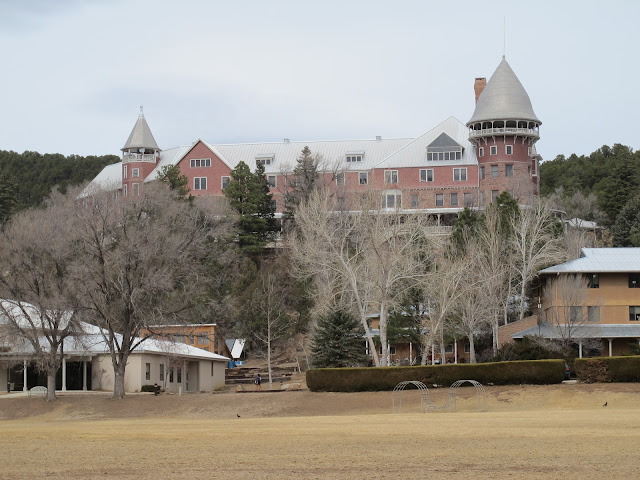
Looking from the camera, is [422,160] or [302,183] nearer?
[302,183]

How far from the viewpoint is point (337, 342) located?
54375 mm

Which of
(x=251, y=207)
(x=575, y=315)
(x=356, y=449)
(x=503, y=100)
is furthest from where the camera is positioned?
(x=503, y=100)

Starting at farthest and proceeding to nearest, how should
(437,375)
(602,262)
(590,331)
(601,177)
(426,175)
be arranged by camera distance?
1. (601,177)
2. (426,175)
3. (602,262)
4. (590,331)
5. (437,375)

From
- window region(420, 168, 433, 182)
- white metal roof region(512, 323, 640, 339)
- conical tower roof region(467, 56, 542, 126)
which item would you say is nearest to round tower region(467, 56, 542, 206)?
conical tower roof region(467, 56, 542, 126)

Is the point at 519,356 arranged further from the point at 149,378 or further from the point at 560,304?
the point at 149,378

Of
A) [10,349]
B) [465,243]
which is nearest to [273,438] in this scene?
[10,349]

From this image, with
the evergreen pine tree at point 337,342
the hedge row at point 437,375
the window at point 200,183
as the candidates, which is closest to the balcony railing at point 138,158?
the window at point 200,183

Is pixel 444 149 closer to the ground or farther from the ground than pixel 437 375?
farther from the ground

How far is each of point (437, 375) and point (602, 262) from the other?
20.0 m

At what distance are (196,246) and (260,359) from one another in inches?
974

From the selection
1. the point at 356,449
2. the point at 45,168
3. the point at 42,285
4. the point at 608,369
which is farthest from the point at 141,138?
the point at 356,449

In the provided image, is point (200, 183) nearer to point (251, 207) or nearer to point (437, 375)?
point (251, 207)

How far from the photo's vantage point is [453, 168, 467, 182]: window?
10069cm

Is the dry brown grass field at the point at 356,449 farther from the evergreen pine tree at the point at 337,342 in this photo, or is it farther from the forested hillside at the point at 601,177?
the forested hillside at the point at 601,177
